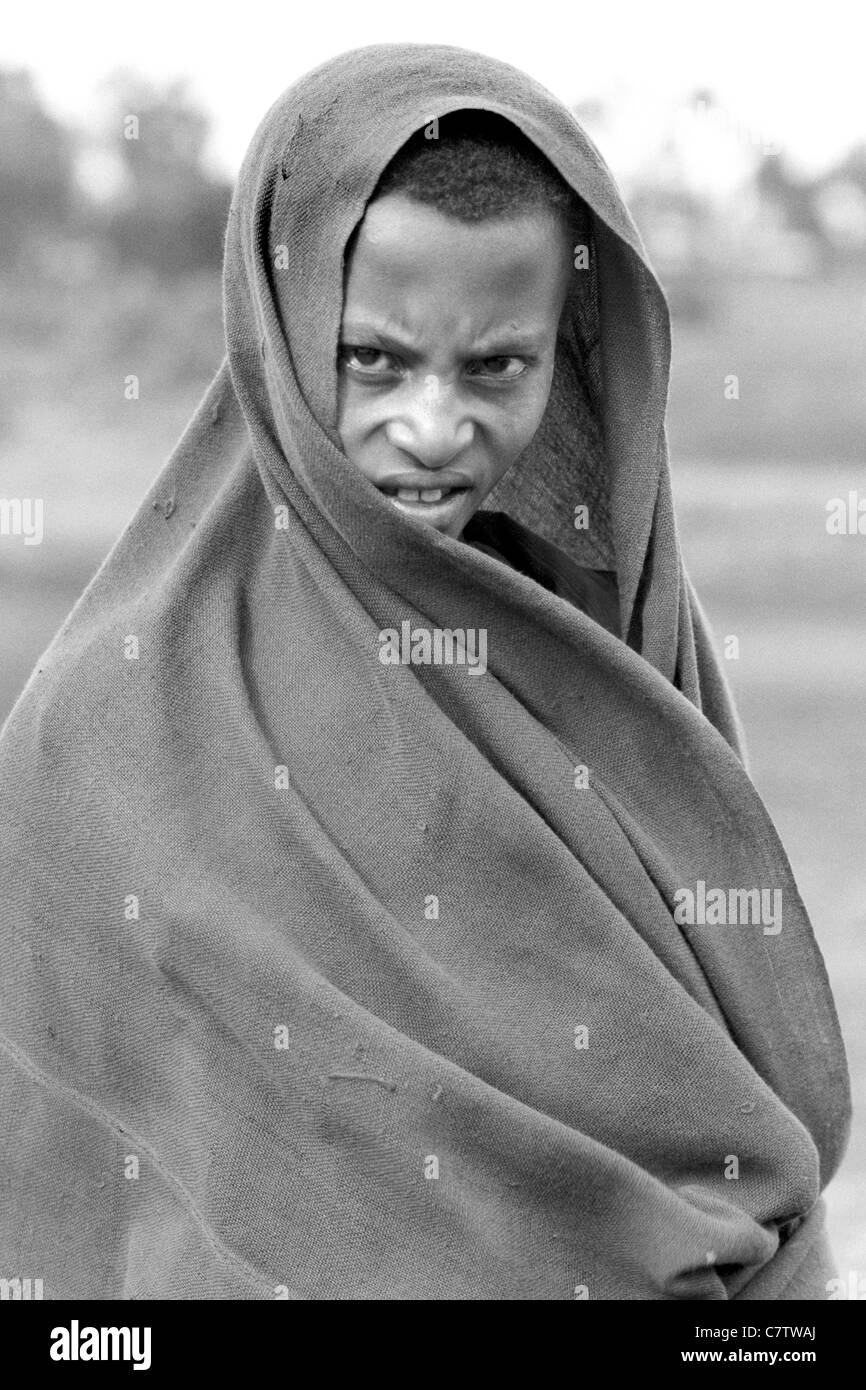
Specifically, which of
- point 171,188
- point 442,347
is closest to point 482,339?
point 442,347

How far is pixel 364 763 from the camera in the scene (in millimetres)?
1432

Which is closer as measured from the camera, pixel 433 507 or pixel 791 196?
pixel 433 507

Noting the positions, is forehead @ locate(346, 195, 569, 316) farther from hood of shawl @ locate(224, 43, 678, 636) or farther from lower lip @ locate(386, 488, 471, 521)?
lower lip @ locate(386, 488, 471, 521)

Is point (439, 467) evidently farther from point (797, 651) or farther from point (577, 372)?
point (797, 651)

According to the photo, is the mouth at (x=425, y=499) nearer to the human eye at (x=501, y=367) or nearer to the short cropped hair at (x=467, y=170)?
the human eye at (x=501, y=367)

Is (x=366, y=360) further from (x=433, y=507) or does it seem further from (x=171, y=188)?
(x=171, y=188)

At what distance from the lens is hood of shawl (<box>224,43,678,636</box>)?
4.54ft

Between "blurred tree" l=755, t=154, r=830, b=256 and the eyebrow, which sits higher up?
"blurred tree" l=755, t=154, r=830, b=256

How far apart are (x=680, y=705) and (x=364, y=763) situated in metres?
0.25

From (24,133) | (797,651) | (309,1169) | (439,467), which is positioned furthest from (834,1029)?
(24,133)

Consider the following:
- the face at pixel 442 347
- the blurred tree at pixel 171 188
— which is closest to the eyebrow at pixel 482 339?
the face at pixel 442 347

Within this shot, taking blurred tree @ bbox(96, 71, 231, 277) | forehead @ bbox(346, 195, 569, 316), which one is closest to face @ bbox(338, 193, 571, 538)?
forehead @ bbox(346, 195, 569, 316)

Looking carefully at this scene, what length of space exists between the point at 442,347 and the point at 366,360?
0.06 metres

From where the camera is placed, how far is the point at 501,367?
1.43 m
